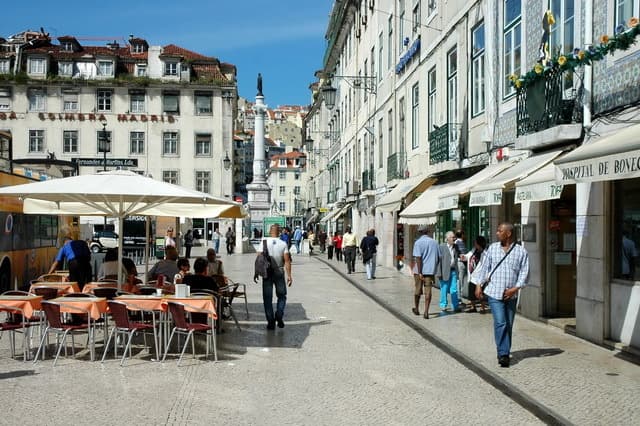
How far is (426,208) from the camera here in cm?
1786

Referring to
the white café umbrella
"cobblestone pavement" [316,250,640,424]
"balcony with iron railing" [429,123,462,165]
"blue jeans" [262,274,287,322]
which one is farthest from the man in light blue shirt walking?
"balcony with iron railing" [429,123,462,165]

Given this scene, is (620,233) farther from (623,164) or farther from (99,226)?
(99,226)

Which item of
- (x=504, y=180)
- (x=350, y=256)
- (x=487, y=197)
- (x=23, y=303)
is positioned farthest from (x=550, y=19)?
(x=350, y=256)

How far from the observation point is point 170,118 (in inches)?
2472

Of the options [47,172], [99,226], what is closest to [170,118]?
[99,226]

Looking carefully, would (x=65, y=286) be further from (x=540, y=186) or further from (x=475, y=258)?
(x=475, y=258)

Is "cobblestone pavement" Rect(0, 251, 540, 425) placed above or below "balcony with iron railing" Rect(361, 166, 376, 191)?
below

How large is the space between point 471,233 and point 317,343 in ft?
27.0

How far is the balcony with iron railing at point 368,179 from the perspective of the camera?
3450 centimetres

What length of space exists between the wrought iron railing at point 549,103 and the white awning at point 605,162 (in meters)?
2.59

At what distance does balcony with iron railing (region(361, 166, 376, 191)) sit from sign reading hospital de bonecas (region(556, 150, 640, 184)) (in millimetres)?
24851

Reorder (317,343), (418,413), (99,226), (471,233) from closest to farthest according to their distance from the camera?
1. (418,413)
2. (317,343)
3. (471,233)
4. (99,226)

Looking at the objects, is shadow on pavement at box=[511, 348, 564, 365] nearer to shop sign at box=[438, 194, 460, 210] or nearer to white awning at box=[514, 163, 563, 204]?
white awning at box=[514, 163, 563, 204]

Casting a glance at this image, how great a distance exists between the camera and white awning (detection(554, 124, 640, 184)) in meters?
7.55
